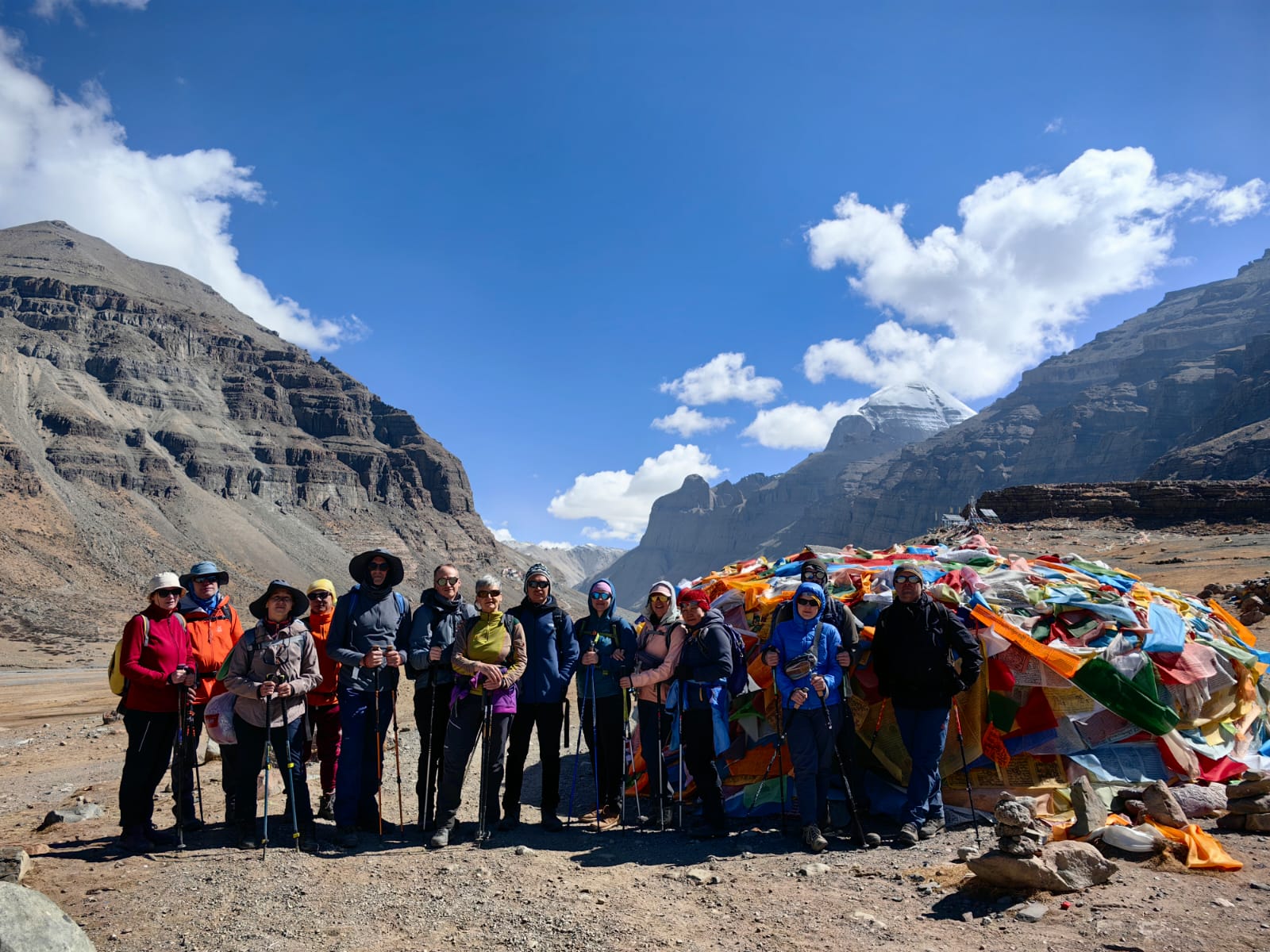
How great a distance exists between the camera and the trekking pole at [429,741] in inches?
270

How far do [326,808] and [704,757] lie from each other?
12.8 feet

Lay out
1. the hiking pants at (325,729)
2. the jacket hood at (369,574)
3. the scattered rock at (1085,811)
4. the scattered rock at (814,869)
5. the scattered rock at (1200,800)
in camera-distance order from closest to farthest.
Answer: the scattered rock at (814,869) → the scattered rock at (1085,811) → the scattered rock at (1200,800) → the jacket hood at (369,574) → the hiking pants at (325,729)

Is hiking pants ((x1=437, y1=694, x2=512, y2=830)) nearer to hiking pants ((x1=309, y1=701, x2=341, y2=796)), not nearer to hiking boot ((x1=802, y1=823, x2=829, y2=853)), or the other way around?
hiking pants ((x1=309, y1=701, x2=341, y2=796))

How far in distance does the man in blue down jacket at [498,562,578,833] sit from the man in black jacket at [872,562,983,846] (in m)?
2.99

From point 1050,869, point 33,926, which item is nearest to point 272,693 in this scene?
point 33,926

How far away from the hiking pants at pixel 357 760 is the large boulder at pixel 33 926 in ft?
8.37

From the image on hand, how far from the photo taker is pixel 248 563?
100625 millimetres

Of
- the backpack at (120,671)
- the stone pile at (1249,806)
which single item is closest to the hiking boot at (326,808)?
the backpack at (120,671)

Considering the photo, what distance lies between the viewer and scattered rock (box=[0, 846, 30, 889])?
17.6 ft

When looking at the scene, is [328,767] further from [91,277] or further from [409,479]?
[91,277]

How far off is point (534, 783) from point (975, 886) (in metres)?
6.02

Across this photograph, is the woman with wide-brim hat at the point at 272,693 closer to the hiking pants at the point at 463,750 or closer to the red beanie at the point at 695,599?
the hiking pants at the point at 463,750

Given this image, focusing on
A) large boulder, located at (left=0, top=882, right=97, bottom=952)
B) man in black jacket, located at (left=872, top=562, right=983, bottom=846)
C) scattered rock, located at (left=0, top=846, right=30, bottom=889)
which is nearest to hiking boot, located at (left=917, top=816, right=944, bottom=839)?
man in black jacket, located at (left=872, top=562, right=983, bottom=846)

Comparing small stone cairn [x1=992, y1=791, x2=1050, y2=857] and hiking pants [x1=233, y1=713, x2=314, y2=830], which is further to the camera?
hiking pants [x1=233, y1=713, x2=314, y2=830]
